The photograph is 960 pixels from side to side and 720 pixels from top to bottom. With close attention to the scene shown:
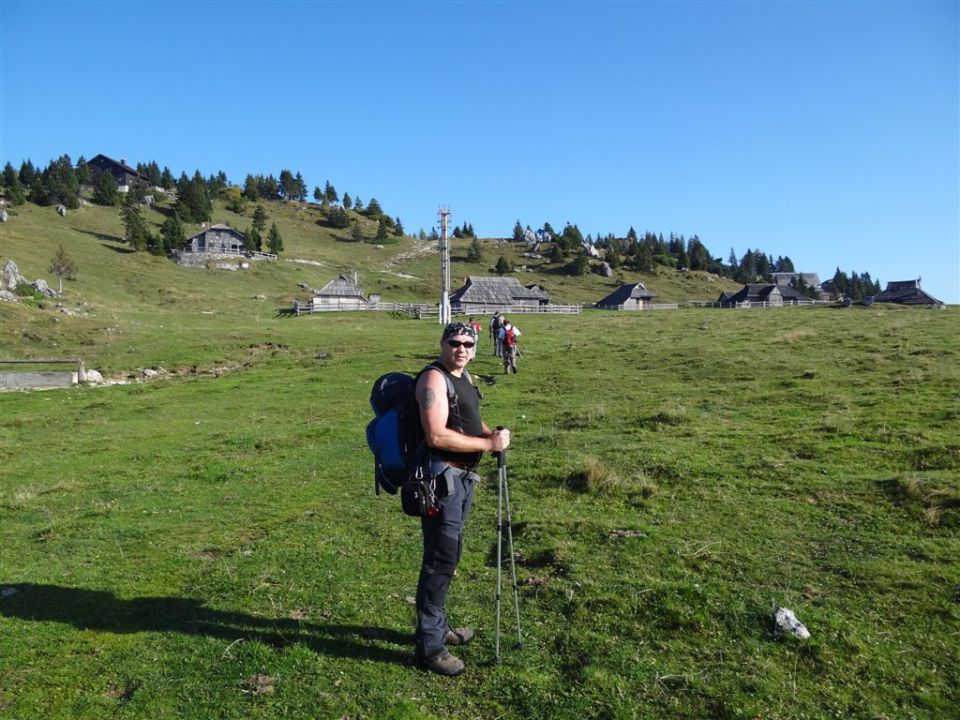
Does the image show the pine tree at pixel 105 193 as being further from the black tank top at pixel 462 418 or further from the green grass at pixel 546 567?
the black tank top at pixel 462 418

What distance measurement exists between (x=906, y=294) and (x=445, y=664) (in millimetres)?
108834

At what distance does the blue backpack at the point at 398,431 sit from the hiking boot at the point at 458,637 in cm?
166

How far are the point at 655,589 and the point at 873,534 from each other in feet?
11.9

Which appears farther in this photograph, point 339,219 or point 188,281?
point 339,219

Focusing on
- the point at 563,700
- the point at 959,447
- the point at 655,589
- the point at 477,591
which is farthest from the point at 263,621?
the point at 959,447

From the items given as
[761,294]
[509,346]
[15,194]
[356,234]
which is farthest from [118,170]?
[509,346]

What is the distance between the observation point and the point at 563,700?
5.19m

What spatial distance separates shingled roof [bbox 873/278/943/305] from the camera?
86.8 metres

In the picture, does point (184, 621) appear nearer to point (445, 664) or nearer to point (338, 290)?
point (445, 664)

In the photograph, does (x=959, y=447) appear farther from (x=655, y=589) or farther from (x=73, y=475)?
(x=73, y=475)

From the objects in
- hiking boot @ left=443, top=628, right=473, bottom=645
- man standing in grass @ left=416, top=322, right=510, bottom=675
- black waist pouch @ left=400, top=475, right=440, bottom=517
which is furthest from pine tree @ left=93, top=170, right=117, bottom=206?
hiking boot @ left=443, top=628, right=473, bottom=645

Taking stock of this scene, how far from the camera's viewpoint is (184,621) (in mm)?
6746

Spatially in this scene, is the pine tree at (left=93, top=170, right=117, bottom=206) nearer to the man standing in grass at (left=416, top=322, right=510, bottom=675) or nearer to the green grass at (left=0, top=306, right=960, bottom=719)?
the green grass at (left=0, top=306, right=960, bottom=719)

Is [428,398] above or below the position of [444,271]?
below
